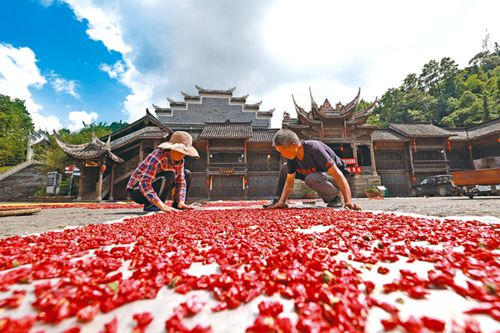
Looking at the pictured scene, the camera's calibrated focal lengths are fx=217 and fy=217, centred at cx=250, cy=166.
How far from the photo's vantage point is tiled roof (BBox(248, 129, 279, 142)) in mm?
14195

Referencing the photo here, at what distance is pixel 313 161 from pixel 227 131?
38.5 feet

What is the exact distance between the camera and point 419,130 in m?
16.1

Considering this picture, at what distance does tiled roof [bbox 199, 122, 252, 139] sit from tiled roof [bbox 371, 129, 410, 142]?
886 cm

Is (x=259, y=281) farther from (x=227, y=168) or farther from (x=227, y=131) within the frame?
(x=227, y=131)

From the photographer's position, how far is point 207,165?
13531mm

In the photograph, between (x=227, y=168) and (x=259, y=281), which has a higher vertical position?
(x=227, y=168)

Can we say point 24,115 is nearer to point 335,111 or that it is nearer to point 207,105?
point 207,105

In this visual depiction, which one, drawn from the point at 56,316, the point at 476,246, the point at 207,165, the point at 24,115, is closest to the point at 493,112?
the point at 207,165

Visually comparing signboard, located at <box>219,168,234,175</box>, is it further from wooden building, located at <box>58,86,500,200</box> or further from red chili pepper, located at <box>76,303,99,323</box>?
red chili pepper, located at <box>76,303,99,323</box>

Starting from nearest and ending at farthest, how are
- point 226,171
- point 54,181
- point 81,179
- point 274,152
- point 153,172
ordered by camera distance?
point 153,172
point 81,179
point 226,171
point 274,152
point 54,181

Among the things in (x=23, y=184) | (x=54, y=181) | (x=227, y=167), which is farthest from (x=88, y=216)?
(x=23, y=184)

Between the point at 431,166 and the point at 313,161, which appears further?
the point at 431,166

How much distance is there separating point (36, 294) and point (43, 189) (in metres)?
21.3

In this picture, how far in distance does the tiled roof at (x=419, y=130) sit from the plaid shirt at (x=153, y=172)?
662 inches
